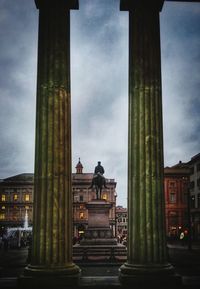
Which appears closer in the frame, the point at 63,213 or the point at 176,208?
the point at 63,213

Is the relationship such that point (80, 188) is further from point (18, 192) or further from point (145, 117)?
point (145, 117)

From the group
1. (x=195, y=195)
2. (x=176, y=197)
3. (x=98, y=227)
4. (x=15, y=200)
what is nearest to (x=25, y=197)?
(x=15, y=200)

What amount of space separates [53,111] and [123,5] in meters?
3.79

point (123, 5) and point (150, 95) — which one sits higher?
point (123, 5)

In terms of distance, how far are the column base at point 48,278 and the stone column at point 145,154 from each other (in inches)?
54.2

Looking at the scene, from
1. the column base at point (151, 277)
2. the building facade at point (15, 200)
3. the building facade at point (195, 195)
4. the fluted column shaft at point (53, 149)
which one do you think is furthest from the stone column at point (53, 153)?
the building facade at point (15, 200)

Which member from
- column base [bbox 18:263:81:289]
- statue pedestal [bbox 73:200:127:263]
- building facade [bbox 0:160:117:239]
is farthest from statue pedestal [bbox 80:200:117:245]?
building facade [bbox 0:160:117:239]

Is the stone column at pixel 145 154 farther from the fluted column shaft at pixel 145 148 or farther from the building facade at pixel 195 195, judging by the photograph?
the building facade at pixel 195 195

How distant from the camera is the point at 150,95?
10.7 m

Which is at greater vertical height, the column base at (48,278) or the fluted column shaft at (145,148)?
the fluted column shaft at (145,148)

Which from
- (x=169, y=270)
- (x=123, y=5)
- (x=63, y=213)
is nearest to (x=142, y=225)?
(x=169, y=270)

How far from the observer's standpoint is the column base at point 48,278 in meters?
9.50

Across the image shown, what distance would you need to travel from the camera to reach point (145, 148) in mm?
10383

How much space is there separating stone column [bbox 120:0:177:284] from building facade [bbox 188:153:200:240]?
2466 inches
